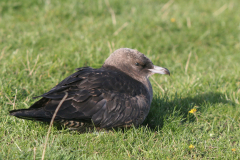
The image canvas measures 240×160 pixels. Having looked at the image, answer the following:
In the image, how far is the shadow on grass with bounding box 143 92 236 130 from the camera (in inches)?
176

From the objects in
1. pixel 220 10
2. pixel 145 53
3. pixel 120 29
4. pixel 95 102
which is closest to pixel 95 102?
pixel 95 102

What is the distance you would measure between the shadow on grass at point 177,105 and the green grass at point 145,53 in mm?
16

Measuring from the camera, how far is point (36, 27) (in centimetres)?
700

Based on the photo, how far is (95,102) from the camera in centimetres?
384

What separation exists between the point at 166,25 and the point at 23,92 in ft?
13.8

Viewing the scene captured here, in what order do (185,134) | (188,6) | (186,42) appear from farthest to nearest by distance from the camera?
(188,6) < (186,42) < (185,134)

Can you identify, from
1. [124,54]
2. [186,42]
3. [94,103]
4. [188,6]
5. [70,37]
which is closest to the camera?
[94,103]

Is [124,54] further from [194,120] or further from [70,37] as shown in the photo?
[70,37]

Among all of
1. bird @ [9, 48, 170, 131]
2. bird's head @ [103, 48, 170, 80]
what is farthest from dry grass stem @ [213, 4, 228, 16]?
bird @ [9, 48, 170, 131]

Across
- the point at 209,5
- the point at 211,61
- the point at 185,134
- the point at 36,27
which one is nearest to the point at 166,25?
the point at 211,61

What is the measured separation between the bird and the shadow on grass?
0.40 m

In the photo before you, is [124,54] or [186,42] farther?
[186,42]

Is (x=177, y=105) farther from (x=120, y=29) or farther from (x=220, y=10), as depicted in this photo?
(x=220, y=10)

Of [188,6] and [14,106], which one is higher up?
[188,6]
